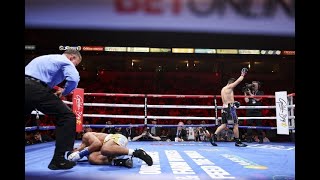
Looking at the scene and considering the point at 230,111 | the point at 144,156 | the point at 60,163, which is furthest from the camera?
the point at 230,111

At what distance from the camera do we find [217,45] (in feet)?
5.07

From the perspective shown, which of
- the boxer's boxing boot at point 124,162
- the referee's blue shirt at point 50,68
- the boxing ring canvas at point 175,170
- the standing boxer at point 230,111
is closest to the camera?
the boxing ring canvas at point 175,170

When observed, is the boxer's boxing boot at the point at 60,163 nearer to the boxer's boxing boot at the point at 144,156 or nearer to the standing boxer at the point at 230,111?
the boxer's boxing boot at the point at 144,156

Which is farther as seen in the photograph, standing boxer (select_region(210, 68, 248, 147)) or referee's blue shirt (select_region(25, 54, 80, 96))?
standing boxer (select_region(210, 68, 248, 147))

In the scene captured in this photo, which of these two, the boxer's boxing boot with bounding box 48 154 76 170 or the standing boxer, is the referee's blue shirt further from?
the standing boxer

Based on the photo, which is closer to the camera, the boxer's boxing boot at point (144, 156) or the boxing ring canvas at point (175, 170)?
the boxing ring canvas at point (175, 170)

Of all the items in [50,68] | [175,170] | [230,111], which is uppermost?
[50,68]

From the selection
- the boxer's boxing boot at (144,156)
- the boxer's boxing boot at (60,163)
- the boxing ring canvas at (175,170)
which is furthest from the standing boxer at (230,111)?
the boxer's boxing boot at (60,163)

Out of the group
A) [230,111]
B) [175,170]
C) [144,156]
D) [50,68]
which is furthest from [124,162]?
[230,111]

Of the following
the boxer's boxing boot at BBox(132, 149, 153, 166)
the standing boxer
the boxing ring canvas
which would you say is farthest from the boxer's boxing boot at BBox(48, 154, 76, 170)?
the standing boxer

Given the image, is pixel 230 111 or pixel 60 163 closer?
pixel 60 163

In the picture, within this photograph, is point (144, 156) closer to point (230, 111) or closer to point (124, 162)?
point (124, 162)

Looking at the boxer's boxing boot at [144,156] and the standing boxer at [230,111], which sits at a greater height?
the standing boxer at [230,111]
